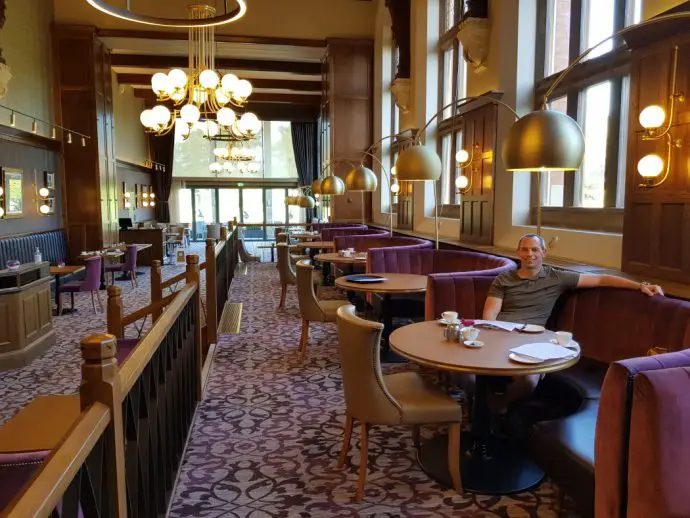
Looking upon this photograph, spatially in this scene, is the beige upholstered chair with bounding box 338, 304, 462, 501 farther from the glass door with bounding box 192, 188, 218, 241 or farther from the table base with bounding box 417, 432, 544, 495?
the glass door with bounding box 192, 188, 218, 241

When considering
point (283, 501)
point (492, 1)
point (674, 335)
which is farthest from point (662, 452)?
point (492, 1)

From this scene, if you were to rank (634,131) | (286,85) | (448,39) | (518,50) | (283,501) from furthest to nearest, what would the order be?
(286,85) → (448,39) → (518,50) → (634,131) → (283,501)

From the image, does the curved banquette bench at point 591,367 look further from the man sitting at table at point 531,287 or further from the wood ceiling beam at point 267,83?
the wood ceiling beam at point 267,83

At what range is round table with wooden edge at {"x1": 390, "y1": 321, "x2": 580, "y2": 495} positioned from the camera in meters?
2.54

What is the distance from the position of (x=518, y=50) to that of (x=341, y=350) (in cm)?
470

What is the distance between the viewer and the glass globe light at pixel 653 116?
11.6 ft

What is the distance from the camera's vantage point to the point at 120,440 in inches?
57.8

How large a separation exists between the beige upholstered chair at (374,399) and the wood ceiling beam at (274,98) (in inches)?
647

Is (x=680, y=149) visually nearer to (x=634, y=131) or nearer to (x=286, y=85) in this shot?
(x=634, y=131)

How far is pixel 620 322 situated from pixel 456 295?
1.25m

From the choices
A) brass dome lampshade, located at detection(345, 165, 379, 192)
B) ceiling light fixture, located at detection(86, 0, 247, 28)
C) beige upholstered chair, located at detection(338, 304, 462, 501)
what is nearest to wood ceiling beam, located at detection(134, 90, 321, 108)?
brass dome lampshade, located at detection(345, 165, 379, 192)

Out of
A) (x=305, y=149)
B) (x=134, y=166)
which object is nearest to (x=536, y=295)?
(x=134, y=166)

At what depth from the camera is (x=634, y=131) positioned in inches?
153

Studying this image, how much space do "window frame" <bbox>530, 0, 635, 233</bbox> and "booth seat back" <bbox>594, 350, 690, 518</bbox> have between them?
3.34 m
